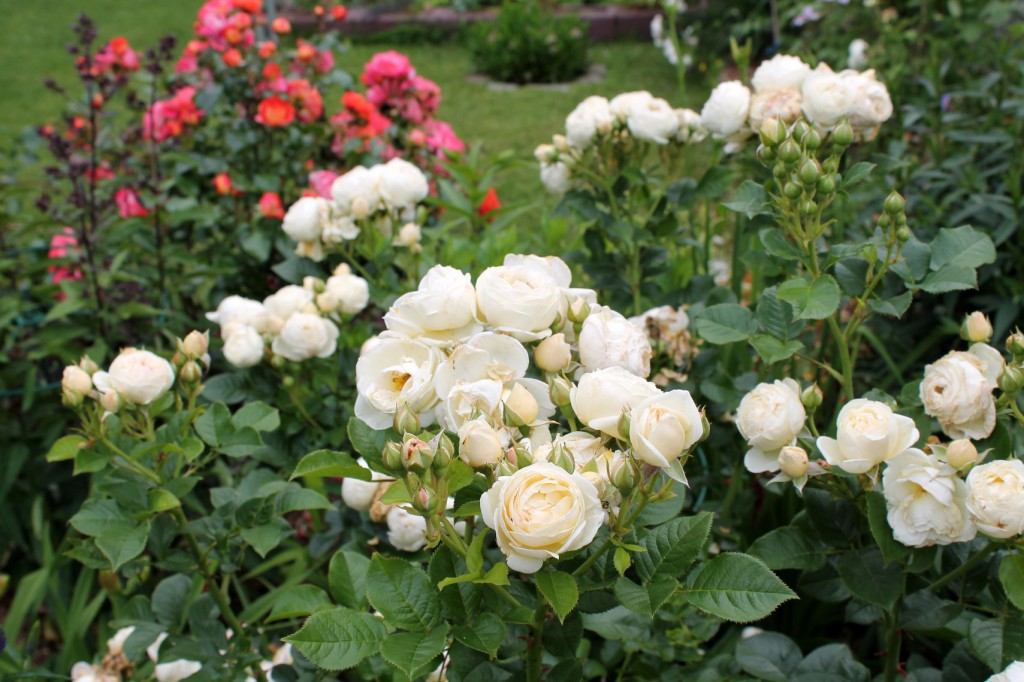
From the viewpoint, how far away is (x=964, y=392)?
916mm

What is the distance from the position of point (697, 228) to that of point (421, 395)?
152cm

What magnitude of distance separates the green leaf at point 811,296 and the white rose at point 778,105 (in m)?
0.34

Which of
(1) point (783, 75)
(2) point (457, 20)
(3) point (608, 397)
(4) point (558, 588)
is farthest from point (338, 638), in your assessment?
(2) point (457, 20)

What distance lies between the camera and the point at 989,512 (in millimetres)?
806

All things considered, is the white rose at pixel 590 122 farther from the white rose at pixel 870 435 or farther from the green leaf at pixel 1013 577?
the green leaf at pixel 1013 577

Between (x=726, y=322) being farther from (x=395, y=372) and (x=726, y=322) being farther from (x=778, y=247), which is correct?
(x=395, y=372)

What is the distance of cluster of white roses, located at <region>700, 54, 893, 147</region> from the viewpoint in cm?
123

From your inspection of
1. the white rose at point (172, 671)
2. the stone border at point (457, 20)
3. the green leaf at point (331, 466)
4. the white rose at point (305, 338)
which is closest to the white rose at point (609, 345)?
the green leaf at point (331, 466)

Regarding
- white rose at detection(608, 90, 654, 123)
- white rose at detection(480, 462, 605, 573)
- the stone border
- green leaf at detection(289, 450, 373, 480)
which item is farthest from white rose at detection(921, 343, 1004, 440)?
the stone border

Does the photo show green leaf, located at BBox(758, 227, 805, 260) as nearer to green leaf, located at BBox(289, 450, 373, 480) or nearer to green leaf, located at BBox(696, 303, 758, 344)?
green leaf, located at BBox(696, 303, 758, 344)

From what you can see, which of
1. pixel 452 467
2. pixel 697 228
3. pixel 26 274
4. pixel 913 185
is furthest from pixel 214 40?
pixel 452 467

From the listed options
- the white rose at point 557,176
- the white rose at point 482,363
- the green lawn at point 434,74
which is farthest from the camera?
the green lawn at point 434,74

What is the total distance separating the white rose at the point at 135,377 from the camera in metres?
1.03

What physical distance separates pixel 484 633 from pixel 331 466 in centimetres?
20
